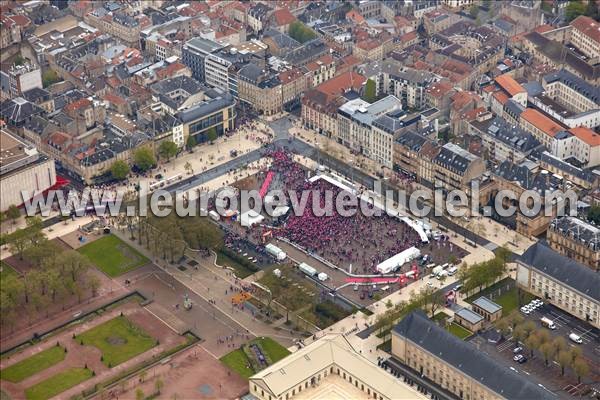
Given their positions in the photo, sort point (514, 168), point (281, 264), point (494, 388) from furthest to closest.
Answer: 1. point (514, 168)
2. point (281, 264)
3. point (494, 388)

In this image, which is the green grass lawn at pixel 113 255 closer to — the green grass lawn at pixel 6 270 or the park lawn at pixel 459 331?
the green grass lawn at pixel 6 270

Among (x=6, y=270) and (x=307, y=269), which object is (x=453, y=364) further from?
(x=6, y=270)

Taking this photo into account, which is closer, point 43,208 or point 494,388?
point 494,388

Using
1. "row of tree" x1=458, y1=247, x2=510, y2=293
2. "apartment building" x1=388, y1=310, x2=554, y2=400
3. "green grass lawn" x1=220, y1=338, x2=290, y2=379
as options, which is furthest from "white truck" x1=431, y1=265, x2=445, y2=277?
"green grass lawn" x1=220, y1=338, x2=290, y2=379

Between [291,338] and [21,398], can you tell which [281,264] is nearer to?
[291,338]

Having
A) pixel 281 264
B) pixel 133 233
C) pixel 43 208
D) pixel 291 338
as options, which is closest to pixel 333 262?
pixel 281 264

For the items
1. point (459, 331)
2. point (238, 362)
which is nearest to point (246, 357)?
point (238, 362)
